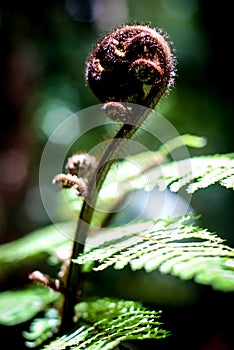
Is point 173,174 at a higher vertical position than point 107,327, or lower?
higher

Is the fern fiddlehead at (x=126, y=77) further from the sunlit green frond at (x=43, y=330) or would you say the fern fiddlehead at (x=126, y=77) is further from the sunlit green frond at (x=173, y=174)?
the sunlit green frond at (x=43, y=330)

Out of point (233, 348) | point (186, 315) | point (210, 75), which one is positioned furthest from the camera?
point (210, 75)

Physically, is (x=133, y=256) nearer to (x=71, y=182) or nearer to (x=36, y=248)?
(x=71, y=182)

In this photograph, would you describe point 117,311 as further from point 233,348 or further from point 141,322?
point 233,348

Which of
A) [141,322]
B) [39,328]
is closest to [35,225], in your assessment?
[39,328]

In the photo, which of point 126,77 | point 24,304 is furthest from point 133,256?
point 24,304
